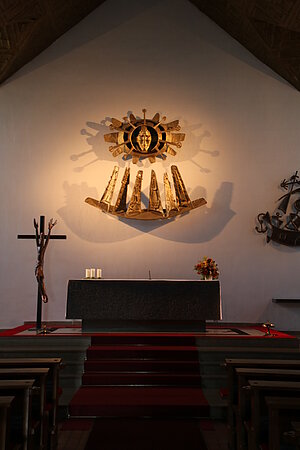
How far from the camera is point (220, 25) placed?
735cm

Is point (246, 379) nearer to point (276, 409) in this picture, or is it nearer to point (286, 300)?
point (276, 409)

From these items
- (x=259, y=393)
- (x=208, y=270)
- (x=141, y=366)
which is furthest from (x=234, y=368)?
(x=208, y=270)

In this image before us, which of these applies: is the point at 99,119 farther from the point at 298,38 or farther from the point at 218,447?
the point at 218,447

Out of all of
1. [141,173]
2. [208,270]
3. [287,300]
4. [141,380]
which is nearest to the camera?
[141,380]

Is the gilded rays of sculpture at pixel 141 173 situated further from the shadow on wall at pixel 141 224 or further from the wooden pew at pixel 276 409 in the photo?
the wooden pew at pixel 276 409

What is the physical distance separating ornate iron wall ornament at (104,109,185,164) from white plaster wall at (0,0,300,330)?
20cm

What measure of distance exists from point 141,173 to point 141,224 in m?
0.82

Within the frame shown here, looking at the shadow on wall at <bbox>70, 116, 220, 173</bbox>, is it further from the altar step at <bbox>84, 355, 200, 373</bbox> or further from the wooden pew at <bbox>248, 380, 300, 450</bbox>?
the wooden pew at <bbox>248, 380, 300, 450</bbox>

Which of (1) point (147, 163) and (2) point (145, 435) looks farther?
(1) point (147, 163)

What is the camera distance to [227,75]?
23.9ft

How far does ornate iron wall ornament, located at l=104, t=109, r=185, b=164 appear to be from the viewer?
6957 mm

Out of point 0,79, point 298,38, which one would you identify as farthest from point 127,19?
point 298,38

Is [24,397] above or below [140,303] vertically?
below

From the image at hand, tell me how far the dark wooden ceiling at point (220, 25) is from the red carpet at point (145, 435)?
5254mm
